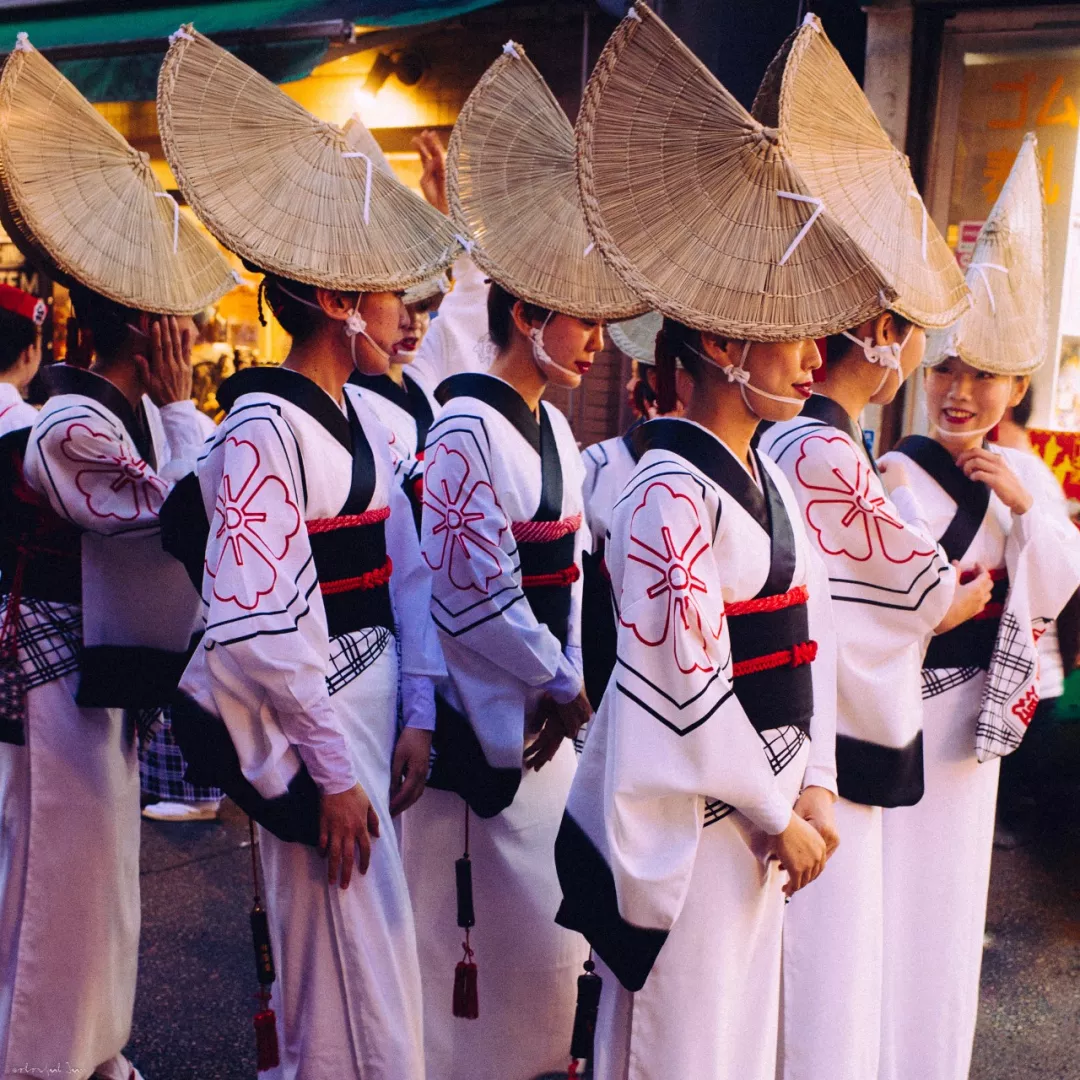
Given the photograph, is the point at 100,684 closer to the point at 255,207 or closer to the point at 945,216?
the point at 255,207

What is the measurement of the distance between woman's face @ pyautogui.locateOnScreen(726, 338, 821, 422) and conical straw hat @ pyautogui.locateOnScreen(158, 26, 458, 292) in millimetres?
762

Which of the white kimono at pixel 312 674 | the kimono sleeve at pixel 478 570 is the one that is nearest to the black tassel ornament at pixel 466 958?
the white kimono at pixel 312 674

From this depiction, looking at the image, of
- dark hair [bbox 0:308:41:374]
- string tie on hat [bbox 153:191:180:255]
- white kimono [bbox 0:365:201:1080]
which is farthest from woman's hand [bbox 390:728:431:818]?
dark hair [bbox 0:308:41:374]

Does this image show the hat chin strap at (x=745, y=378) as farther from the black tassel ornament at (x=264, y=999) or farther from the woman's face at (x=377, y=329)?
the black tassel ornament at (x=264, y=999)

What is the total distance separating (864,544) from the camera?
2781 mm

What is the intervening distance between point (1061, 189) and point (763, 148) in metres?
4.07

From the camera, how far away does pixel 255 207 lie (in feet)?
8.27

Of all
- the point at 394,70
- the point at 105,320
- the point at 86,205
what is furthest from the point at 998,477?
the point at 394,70

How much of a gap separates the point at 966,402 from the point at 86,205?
2273 mm

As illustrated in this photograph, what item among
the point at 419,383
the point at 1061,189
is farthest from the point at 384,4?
the point at 1061,189

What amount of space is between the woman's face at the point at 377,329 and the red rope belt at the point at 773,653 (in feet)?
Result: 3.03

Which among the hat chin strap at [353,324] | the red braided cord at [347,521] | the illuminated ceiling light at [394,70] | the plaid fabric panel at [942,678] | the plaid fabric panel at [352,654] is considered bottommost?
the plaid fabric panel at [942,678]

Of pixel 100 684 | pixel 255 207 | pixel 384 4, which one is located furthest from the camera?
pixel 384 4

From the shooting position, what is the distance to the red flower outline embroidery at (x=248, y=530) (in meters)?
2.34
